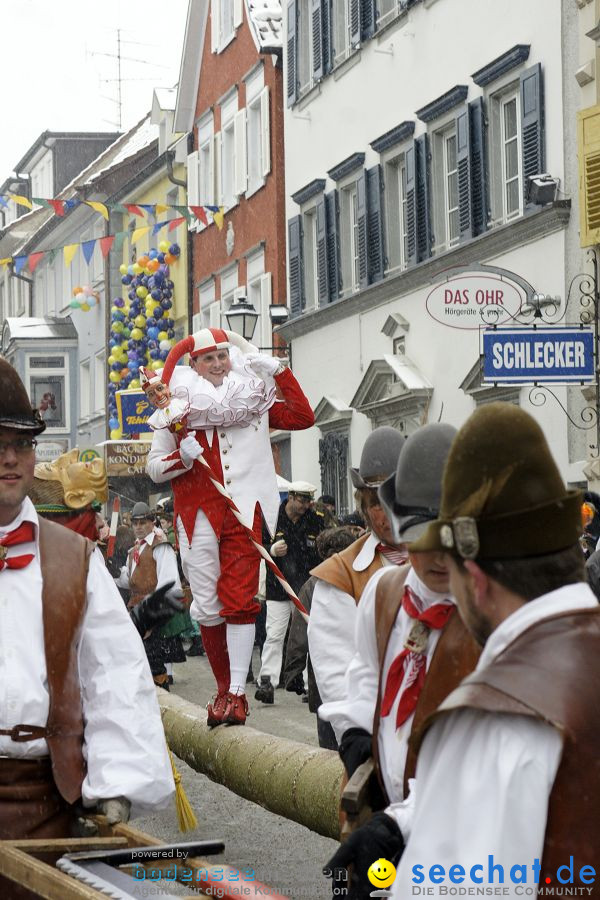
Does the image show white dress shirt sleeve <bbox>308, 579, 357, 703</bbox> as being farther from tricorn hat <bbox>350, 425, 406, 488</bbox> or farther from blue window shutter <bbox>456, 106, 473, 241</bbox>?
blue window shutter <bbox>456, 106, 473, 241</bbox>

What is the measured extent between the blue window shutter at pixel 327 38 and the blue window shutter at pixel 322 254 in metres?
2.00

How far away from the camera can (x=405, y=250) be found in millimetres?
22125

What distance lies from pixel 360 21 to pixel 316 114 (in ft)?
8.11

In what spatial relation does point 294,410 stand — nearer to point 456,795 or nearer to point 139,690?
point 139,690

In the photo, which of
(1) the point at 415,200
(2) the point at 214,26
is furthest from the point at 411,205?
(2) the point at 214,26

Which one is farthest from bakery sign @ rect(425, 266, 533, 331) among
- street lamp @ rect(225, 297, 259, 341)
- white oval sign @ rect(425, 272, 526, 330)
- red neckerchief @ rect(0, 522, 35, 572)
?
red neckerchief @ rect(0, 522, 35, 572)

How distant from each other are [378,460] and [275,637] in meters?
9.14

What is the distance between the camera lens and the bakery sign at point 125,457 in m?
30.2

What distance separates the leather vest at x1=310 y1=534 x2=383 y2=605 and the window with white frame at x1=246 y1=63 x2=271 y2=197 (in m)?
23.7

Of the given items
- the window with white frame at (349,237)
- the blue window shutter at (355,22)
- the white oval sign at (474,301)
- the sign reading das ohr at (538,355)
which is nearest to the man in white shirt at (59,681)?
the sign reading das ohr at (538,355)

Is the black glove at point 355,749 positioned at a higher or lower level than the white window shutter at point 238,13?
lower

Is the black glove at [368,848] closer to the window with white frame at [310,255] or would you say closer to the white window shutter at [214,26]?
the window with white frame at [310,255]

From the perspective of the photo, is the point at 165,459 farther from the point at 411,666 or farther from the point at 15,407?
the point at 411,666

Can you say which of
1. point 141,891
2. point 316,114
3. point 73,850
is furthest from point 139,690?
point 316,114
